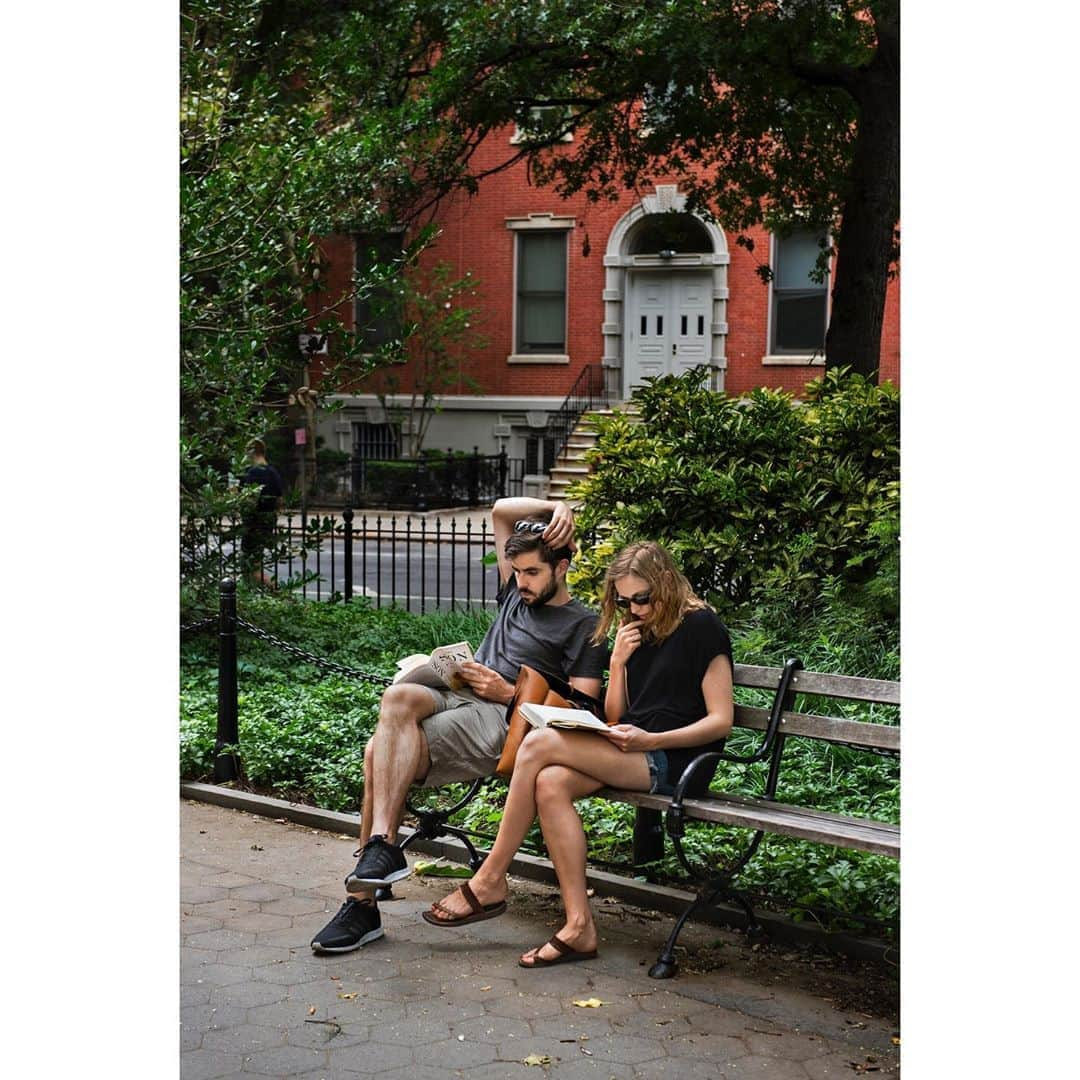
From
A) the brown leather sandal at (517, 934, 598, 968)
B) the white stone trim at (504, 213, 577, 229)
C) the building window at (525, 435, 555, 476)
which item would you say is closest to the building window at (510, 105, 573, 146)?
the brown leather sandal at (517, 934, 598, 968)

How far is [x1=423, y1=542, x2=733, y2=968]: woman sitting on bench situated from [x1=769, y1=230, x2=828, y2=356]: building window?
23333mm

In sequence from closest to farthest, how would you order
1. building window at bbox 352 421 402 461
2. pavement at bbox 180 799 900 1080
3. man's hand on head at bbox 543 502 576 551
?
pavement at bbox 180 799 900 1080, man's hand on head at bbox 543 502 576 551, building window at bbox 352 421 402 461

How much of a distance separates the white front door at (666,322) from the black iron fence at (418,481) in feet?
10.8

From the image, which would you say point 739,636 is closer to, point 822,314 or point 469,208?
point 822,314

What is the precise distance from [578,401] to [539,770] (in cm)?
2503

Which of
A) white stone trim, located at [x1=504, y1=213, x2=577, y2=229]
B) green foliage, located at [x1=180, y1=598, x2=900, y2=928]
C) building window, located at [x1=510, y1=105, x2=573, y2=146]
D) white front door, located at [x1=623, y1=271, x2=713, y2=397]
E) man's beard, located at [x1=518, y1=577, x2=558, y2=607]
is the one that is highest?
white stone trim, located at [x1=504, y1=213, x2=577, y2=229]

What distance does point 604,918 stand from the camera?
5234 millimetres

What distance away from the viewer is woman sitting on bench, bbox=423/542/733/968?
15.9ft

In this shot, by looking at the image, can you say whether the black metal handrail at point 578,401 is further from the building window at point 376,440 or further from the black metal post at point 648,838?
the black metal post at point 648,838

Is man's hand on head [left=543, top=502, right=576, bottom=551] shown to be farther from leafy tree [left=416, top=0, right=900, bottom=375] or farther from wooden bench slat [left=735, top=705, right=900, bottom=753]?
leafy tree [left=416, top=0, right=900, bottom=375]

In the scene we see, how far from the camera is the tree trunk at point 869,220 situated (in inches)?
477

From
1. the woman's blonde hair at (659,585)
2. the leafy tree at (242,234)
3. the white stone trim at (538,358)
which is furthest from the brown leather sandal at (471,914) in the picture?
the white stone trim at (538,358)

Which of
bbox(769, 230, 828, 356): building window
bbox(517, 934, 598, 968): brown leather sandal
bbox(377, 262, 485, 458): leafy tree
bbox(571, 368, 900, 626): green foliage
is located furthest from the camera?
bbox(377, 262, 485, 458): leafy tree
